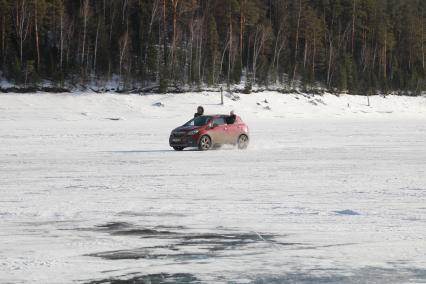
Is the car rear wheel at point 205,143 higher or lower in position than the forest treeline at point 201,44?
lower

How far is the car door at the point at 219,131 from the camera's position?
2462cm

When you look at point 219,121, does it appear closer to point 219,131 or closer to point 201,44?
point 219,131

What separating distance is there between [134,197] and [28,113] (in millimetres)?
38530

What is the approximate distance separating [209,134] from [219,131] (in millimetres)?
548

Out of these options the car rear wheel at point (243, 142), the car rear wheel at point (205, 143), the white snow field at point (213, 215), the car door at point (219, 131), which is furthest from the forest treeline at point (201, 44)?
the white snow field at point (213, 215)

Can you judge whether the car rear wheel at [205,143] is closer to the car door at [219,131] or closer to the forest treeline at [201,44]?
the car door at [219,131]

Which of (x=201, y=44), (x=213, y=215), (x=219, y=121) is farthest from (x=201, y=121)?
(x=201, y=44)

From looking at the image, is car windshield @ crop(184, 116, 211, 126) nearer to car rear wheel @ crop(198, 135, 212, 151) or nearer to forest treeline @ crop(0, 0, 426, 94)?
car rear wheel @ crop(198, 135, 212, 151)

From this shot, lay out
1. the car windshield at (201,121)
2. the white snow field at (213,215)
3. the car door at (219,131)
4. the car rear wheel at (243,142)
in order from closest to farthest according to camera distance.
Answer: the white snow field at (213,215) < the car door at (219,131) < the car windshield at (201,121) < the car rear wheel at (243,142)

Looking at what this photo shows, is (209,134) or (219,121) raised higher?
(219,121)

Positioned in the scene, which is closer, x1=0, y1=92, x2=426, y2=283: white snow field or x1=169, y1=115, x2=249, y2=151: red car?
x1=0, y1=92, x2=426, y2=283: white snow field

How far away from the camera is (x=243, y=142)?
1002 inches

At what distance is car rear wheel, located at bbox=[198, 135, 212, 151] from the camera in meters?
24.2

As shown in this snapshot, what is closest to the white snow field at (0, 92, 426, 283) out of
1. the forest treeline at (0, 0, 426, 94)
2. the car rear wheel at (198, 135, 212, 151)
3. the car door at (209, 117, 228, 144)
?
the car rear wheel at (198, 135, 212, 151)
